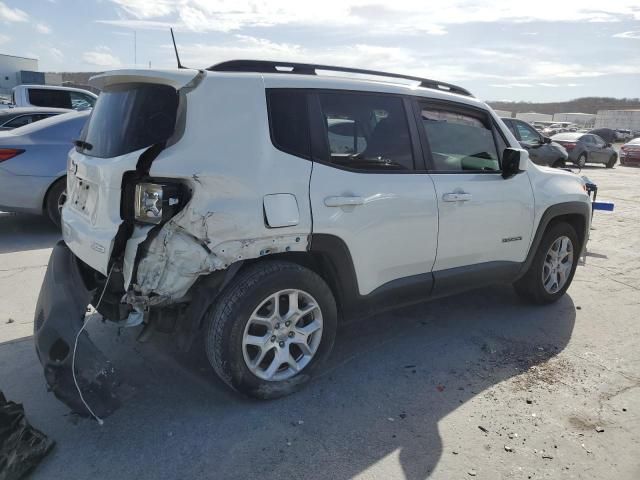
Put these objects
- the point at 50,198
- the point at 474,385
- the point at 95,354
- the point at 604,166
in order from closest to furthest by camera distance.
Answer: the point at 95,354, the point at 474,385, the point at 50,198, the point at 604,166

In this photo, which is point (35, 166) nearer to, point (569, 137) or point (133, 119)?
point (133, 119)

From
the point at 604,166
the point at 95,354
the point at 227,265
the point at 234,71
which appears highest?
the point at 234,71

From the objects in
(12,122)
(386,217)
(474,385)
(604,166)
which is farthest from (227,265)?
(604,166)

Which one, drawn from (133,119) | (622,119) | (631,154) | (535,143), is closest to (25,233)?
(133,119)

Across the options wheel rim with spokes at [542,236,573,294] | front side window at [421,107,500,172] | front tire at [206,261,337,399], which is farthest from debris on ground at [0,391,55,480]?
wheel rim with spokes at [542,236,573,294]

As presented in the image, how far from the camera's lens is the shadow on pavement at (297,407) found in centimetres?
265

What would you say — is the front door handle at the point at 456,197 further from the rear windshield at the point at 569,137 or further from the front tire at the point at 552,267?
the rear windshield at the point at 569,137

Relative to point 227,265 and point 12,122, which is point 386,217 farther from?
point 12,122

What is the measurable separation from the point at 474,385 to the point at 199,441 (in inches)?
71.8

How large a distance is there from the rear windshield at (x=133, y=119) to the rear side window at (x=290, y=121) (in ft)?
1.85

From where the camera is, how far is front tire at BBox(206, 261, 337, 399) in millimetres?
2908

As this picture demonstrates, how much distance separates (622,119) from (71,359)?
255 feet

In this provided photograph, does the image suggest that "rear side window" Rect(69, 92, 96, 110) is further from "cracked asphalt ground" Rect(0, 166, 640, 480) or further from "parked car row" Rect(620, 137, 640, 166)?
"parked car row" Rect(620, 137, 640, 166)

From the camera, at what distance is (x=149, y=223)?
278 centimetres
